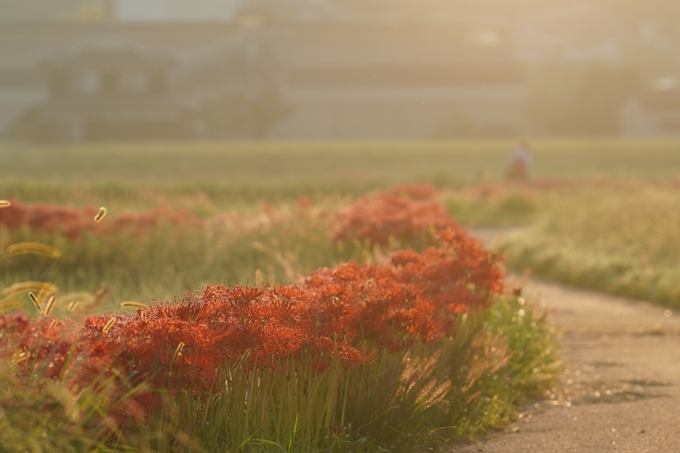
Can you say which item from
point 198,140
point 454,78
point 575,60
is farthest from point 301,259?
point 575,60

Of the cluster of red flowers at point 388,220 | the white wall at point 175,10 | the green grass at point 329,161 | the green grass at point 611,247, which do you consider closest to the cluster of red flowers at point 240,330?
the cluster of red flowers at point 388,220

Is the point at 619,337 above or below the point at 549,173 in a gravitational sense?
above

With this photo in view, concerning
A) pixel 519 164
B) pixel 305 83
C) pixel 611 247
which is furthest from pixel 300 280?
pixel 305 83

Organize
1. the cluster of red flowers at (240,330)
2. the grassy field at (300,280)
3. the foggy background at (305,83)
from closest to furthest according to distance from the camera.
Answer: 1. the cluster of red flowers at (240,330)
2. the grassy field at (300,280)
3. the foggy background at (305,83)

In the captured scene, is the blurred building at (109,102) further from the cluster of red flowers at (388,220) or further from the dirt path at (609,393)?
the dirt path at (609,393)

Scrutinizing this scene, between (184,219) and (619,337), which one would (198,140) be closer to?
(184,219)

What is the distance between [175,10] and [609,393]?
115 m

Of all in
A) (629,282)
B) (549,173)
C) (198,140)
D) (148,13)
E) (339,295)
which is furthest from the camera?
(148,13)

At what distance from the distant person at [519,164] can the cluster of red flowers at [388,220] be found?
20.0 metres

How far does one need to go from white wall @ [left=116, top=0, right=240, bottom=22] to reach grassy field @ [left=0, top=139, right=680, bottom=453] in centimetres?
7991

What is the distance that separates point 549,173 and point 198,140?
19.0 metres

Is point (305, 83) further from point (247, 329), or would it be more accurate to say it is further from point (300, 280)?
point (247, 329)

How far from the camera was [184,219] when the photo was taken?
1349 cm

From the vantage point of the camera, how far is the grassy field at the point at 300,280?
4184 mm
